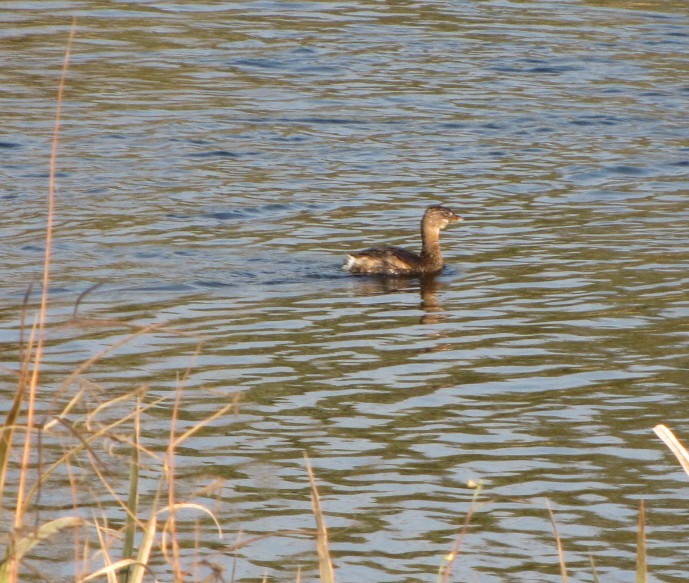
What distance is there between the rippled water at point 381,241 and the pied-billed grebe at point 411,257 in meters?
0.20

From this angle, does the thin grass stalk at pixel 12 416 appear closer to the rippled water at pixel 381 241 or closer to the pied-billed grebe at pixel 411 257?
the rippled water at pixel 381 241

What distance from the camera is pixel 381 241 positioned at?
14305mm

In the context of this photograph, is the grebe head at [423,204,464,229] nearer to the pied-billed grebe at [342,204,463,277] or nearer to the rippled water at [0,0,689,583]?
the pied-billed grebe at [342,204,463,277]

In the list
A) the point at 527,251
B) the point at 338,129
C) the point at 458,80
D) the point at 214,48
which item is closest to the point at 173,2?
the point at 214,48

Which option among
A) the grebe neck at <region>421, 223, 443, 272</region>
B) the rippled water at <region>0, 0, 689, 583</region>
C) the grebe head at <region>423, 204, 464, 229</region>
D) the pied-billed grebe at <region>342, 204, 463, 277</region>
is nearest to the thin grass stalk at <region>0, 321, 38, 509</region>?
the rippled water at <region>0, 0, 689, 583</region>

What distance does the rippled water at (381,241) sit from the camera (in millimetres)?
7488

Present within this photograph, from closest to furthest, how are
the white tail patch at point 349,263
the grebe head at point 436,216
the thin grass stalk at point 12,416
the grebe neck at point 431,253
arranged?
the thin grass stalk at point 12,416
the white tail patch at point 349,263
the grebe neck at point 431,253
the grebe head at point 436,216

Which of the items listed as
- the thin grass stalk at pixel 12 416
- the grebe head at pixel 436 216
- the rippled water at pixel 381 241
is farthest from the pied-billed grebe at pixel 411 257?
the thin grass stalk at pixel 12 416

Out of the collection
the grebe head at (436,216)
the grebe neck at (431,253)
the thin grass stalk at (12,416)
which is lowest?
the grebe neck at (431,253)

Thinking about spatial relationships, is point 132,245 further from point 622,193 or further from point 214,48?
point 214,48

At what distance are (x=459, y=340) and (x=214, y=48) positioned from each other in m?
13.9

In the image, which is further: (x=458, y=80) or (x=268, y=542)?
(x=458, y=80)

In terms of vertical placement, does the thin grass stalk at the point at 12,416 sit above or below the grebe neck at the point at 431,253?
above

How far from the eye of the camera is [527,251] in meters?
13.3
